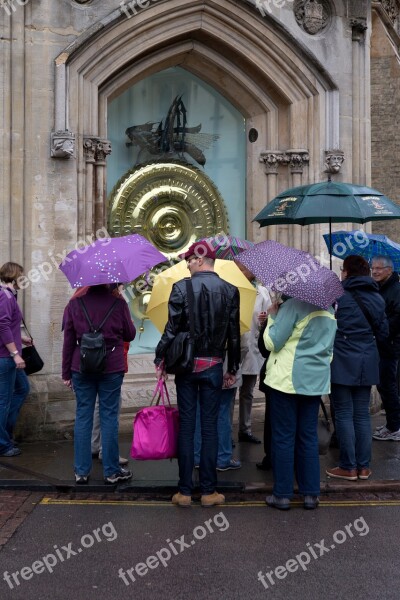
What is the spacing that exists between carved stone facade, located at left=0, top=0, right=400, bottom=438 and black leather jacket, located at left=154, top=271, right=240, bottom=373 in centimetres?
274

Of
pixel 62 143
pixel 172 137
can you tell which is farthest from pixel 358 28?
pixel 62 143

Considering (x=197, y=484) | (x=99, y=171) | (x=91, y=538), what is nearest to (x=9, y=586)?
(x=91, y=538)

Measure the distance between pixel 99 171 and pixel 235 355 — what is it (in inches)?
132

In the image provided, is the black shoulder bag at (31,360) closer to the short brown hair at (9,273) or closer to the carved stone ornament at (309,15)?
the short brown hair at (9,273)

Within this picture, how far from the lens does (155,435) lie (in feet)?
20.1

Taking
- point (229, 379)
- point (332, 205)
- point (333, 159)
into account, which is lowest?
point (229, 379)

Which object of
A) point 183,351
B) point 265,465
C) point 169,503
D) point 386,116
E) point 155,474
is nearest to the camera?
point 183,351

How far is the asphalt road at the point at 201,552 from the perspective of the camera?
4.65 m

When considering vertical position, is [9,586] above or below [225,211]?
below

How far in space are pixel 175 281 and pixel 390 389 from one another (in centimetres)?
294

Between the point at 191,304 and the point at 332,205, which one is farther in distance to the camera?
the point at 332,205

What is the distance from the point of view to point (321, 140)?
32.6 ft

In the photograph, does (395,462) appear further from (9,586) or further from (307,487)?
(9,586)

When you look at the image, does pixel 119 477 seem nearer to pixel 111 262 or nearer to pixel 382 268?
pixel 111 262
